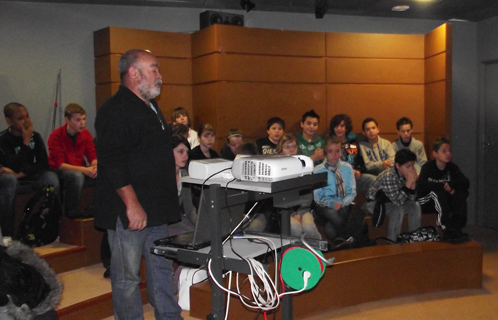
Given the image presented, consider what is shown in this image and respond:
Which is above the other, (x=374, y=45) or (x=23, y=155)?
(x=374, y=45)

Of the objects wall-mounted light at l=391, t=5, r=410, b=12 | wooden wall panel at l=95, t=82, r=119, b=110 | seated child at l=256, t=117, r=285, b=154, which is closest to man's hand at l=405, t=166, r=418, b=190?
seated child at l=256, t=117, r=285, b=154

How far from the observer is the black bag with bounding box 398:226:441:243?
3.87 metres

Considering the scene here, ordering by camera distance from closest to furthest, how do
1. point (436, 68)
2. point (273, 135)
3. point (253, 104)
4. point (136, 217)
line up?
point (136, 217) < point (273, 135) < point (253, 104) < point (436, 68)

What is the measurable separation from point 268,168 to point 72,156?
9.40 feet

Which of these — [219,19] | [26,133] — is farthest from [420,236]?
[26,133]

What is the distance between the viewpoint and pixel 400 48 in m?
5.79

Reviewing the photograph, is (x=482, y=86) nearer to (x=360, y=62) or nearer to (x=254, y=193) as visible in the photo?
(x=360, y=62)

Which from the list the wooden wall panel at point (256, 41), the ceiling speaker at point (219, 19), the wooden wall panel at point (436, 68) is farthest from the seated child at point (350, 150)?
the ceiling speaker at point (219, 19)

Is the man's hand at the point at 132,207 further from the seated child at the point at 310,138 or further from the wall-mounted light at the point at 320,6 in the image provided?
the wall-mounted light at the point at 320,6

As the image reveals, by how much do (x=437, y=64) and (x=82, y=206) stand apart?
3.95m

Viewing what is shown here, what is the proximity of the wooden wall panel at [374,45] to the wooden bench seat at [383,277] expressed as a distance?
2629 millimetres

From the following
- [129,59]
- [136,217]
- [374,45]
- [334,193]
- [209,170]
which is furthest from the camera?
[374,45]

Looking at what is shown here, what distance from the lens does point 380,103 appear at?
5738 millimetres

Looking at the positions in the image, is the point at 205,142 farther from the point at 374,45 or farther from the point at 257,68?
the point at 374,45
